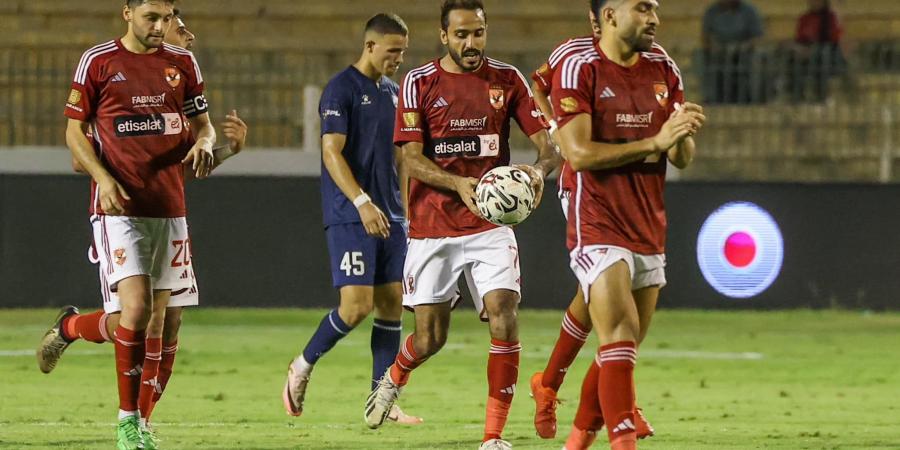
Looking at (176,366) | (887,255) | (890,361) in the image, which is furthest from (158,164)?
(887,255)

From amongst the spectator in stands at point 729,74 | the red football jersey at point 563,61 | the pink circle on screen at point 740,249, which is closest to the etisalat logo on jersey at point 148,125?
the red football jersey at point 563,61

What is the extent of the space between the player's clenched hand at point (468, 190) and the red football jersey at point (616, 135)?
2.81ft

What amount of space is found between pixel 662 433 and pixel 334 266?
81.3 inches

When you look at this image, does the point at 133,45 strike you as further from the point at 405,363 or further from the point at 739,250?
the point at 739,250

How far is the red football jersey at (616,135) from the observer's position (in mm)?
6570

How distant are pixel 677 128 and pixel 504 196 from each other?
130 centimetres

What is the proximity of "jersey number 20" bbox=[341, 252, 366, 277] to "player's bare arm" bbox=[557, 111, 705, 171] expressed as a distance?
2635mm

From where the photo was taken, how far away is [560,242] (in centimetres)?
1644

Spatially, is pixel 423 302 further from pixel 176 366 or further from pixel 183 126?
pixel 176 366

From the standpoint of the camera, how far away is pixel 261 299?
16422 millimetres

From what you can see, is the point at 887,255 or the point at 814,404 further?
the point at 887,255

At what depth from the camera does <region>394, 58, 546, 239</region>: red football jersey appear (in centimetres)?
780

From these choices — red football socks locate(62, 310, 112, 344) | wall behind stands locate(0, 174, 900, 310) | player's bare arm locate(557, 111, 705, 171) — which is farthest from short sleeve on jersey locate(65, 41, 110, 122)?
wall behind stands locate(0, 174, 900, 310)

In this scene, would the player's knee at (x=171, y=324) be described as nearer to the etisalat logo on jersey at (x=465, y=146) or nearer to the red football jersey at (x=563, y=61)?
the etisalat logo on jersey at (x=465, y=146)
